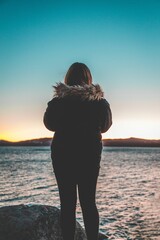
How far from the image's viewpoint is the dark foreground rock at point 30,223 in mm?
4852

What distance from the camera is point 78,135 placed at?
331 cm

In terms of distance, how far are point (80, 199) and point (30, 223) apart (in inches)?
78.9

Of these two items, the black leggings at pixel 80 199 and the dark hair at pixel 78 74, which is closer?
the black leggings at pixel 80 199

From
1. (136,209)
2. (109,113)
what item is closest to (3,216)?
(109,113)

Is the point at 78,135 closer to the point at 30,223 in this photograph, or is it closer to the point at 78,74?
the point at 78,74

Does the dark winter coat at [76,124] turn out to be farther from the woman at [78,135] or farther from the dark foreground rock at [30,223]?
the dark foreground rock at [30,223]

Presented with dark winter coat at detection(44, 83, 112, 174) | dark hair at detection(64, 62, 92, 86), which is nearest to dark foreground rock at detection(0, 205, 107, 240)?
dark winter coat at detection(44, 83, 112, 174)

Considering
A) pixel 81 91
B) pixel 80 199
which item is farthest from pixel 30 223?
pixel 81 91

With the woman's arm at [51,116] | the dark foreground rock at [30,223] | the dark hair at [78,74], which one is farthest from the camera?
the dark foreground rock at [30,223]

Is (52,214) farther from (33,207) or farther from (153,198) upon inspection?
(153,198)

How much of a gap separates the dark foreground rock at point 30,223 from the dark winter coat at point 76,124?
223cm

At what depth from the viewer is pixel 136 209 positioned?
37.2 feet

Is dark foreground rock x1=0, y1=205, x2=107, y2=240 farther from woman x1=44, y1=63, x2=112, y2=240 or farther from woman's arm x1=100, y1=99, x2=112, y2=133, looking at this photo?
woman's arm x1=100, y1=99, x2=112, y2=133

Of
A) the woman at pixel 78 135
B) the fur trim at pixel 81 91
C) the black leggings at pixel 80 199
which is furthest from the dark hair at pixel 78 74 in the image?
the black leggings at pixel 80 199
